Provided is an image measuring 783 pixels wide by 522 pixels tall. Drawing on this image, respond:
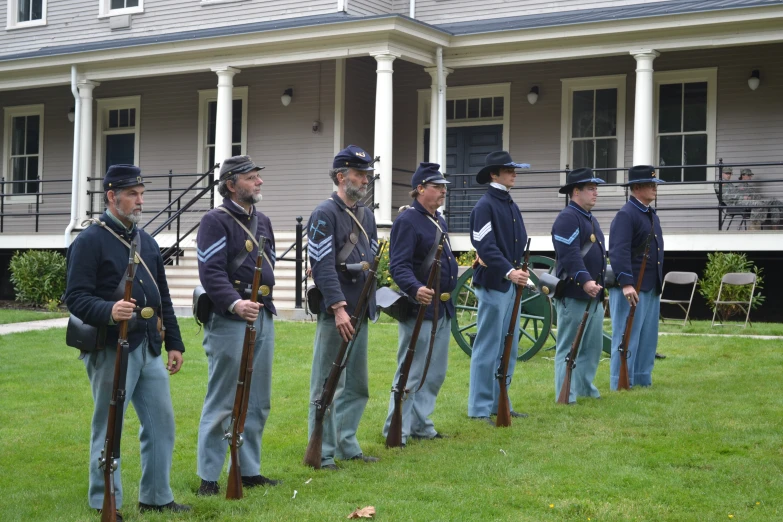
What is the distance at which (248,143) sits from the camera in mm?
21094

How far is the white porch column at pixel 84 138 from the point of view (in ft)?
68.3

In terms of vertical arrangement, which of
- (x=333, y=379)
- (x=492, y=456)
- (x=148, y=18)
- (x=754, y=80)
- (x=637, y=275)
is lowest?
(x=492, y=456)

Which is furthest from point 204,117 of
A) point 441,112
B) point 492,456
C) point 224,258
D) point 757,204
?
point 224,258

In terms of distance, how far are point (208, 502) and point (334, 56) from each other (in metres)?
13.2

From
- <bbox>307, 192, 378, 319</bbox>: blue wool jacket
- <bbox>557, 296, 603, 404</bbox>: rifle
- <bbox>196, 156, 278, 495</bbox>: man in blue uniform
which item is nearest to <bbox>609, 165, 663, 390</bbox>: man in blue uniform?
<bbox>557, 296, 603, 404</bbox>: rifle

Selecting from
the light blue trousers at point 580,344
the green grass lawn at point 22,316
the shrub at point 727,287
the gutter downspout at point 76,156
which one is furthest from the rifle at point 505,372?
the gutter downspout at point 76,156

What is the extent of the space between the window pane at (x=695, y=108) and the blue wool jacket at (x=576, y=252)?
962cm

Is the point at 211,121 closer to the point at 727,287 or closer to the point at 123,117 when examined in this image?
the point at 123,117

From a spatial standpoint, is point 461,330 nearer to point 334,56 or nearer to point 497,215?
point 497,215

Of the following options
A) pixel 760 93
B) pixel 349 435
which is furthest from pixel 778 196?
pixel 349 435

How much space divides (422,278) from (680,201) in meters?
11.5

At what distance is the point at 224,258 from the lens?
5969 mm

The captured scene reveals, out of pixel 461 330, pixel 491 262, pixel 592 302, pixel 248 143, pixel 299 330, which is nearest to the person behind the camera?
pixel 491 262

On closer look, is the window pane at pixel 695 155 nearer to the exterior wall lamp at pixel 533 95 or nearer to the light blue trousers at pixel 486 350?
the exterior wall lamp at pixel 533 95
